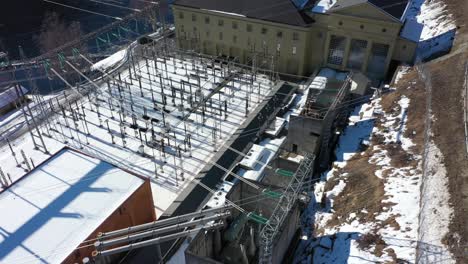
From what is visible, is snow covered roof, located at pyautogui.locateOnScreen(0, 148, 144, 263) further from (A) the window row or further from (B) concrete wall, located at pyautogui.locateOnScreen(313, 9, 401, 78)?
(B) concrete wall, located at pyautogui.locateOnScreen(313, 9, 401, 78)

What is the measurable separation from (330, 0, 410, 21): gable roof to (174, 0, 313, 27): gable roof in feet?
9.66

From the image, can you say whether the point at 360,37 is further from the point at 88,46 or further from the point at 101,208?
the point at 88,46

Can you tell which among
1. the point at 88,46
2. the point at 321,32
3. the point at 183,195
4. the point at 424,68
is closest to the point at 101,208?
the point at 183,195

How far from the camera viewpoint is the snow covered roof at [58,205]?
15569 millimetres

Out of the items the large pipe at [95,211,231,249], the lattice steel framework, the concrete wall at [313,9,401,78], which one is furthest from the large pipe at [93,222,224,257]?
the concrete wall at [313,9,401,78]

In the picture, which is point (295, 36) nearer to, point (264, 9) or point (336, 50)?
point (264, 9)

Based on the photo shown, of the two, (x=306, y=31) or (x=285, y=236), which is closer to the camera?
(x=285, y=236)

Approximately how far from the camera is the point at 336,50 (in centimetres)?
3409

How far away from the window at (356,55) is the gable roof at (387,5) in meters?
3.59

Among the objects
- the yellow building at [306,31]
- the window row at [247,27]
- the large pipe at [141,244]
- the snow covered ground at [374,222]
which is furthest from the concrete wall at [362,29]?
the large pipe at [141,244]

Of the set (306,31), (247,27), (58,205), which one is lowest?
(58,205)

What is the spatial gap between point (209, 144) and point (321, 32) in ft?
51.7

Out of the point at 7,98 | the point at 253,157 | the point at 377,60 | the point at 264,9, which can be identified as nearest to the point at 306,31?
the point at 264,9

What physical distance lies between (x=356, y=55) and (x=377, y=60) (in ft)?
6.52
